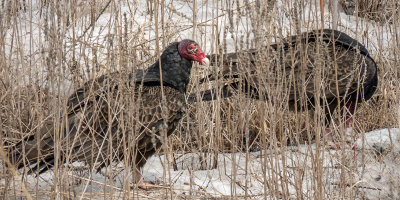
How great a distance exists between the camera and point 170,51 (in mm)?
3430

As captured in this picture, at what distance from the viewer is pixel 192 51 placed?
3.37 metres

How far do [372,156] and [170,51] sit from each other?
134cm

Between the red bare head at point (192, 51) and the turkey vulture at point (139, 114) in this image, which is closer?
the turkey vulture at point (139, 114)

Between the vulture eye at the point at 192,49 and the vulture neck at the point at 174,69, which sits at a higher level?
the vulture eye at the point at 192,49

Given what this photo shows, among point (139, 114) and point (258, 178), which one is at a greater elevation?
point (139, 114)

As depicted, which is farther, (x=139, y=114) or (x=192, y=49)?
(x=192, y=49)

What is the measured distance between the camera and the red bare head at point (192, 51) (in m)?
3.36

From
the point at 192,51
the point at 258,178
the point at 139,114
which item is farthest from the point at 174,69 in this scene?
the point at 258,178

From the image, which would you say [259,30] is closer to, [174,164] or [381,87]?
[174,164]

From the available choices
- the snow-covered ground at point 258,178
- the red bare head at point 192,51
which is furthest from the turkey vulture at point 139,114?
the snow-covered ground at point 258,178

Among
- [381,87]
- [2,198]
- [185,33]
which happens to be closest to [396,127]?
[381,87]

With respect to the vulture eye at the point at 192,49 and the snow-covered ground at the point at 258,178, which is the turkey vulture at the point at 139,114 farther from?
the snow-covered ground at the point at 258,178

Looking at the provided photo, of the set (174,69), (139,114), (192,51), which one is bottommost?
(139,114)

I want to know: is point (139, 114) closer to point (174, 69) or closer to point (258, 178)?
point (174, 69)
